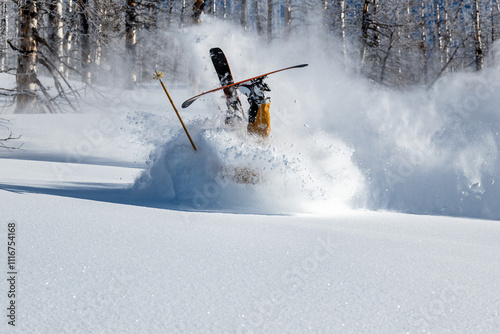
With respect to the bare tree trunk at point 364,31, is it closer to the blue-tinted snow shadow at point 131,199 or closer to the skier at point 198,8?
the skier at point 198,8

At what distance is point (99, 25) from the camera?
10.3 metres

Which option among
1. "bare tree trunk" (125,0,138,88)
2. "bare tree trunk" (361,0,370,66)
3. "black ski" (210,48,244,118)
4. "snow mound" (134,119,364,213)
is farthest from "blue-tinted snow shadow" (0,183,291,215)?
"bare tree trunk" (361,0,370,66)

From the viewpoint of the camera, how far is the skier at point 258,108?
5.75 m

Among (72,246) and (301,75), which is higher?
(301,75)

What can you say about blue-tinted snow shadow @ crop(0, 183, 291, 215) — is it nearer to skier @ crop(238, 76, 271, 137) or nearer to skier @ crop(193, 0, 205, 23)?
skier @ crop(238, 76, 271, 137)

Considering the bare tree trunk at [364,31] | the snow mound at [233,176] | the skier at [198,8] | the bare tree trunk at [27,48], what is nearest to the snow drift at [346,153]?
the snow mound at [233,176]

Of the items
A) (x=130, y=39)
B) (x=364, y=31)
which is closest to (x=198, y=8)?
(x=130, y=39)

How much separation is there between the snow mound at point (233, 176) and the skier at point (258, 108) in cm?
12

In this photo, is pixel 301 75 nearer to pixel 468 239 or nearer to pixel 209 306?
pixel 468 239

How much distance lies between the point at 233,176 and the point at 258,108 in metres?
1.04

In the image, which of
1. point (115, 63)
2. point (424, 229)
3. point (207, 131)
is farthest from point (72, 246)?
point (115, 63)

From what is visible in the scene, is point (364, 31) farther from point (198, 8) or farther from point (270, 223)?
point (270, 223)

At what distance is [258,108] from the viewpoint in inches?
229

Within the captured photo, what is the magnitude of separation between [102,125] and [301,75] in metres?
5.88
